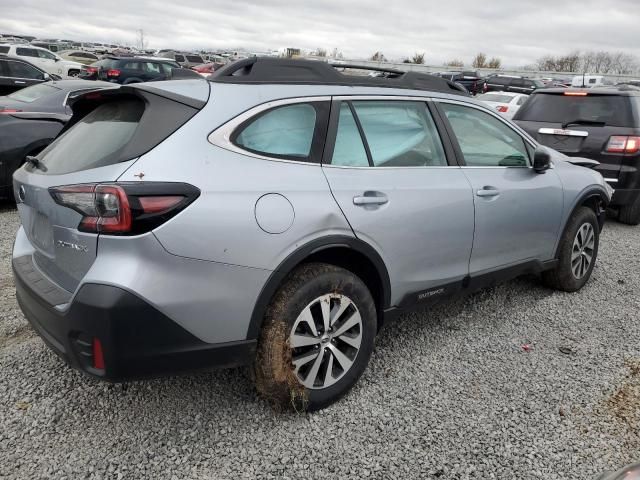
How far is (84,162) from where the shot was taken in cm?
241

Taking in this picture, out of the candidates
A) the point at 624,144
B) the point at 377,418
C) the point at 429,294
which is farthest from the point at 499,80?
the point at 377,418

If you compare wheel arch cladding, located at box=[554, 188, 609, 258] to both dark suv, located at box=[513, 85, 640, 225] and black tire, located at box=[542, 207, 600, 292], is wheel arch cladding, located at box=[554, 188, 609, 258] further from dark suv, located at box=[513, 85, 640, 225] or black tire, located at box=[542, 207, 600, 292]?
dark suv, located at box=[513, 85, 640, 225]

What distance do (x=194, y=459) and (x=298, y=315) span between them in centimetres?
79

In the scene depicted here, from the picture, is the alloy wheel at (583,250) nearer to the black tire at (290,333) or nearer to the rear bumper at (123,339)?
the black tire at (290,333)

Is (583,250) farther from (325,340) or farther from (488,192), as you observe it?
(325,340)

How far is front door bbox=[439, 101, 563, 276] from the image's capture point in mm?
3404

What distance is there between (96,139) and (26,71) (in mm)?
14761

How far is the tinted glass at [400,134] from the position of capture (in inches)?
116

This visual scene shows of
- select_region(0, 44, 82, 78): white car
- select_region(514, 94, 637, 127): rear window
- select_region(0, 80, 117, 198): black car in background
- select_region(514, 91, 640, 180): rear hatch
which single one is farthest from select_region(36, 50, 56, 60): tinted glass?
select_region(514, 91, 640, 180): rear hatch

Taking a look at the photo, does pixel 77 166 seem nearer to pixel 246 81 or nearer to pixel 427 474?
pixel 246 81

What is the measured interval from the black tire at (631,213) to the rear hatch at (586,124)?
2.10ft

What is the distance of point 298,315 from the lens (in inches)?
98.8

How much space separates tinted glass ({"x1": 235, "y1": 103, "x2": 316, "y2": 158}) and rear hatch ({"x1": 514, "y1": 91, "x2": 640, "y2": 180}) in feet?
17.0

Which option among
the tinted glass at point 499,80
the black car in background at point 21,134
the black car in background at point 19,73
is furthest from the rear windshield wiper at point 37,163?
the tinted glass at point 499,80
